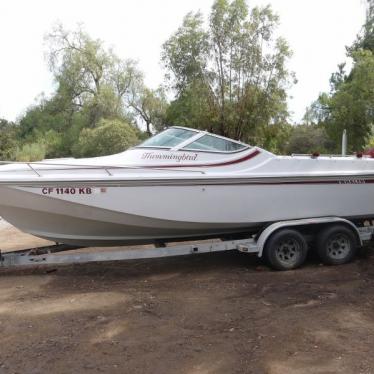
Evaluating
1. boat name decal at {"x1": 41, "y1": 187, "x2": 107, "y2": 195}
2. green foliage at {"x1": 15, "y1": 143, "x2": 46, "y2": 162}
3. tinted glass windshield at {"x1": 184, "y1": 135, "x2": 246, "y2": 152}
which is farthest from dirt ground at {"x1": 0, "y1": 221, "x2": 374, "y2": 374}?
green foliage at {"x1": 15, "y1": 143, "x2": 46, "y2": 162}

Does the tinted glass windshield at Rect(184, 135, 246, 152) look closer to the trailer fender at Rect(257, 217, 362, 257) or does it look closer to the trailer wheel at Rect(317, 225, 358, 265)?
the trailer fender at Rect(257, 217, 362, 257)

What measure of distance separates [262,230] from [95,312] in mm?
2714

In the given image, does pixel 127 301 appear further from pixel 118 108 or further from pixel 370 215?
pixel 118 108

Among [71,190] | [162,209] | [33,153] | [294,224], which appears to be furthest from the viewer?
[33,153]

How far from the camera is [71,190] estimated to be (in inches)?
235

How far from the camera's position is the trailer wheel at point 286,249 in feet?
22.0

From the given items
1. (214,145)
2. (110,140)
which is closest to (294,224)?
(214,145)

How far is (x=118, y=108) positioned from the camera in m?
35.0

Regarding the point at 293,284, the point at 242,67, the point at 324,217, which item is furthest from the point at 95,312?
the point at 242,67

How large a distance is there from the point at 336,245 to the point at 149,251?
273 cm

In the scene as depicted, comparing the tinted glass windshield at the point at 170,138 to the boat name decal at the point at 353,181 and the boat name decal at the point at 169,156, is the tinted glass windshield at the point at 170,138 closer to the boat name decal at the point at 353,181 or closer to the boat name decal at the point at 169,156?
the boat name decal at the point at 169,156

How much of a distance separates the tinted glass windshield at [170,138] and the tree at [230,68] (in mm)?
14111

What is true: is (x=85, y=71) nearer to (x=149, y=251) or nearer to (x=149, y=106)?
(x=149, y=106)

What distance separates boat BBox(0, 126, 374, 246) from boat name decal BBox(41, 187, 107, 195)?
0.01 m
